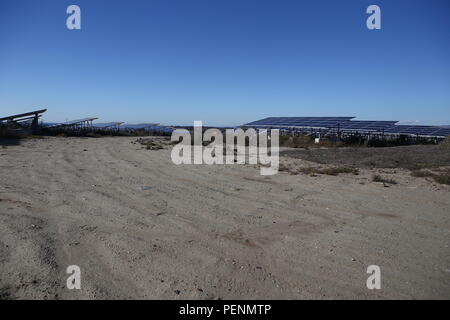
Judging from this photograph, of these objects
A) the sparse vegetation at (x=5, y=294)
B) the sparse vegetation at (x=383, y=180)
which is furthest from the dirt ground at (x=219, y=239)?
the sparse vegetation at (x=383, y=180)

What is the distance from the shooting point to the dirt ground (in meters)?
2.45

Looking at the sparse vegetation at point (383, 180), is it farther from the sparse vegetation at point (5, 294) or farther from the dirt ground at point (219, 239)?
the sparse vegetation at point (5, 294)

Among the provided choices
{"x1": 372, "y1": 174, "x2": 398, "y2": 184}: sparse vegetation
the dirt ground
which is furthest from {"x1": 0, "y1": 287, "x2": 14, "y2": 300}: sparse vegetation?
{"x1": 372, "y1": 174, "x2": 398, "y2": 184}: sparse vegetation

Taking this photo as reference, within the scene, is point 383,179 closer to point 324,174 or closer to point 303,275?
point 324,174

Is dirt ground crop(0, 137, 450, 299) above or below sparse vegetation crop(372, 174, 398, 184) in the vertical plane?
below

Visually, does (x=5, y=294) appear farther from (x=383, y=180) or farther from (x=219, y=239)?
(x=383, y=180)

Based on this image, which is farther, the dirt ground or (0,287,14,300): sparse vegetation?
the dirt ground

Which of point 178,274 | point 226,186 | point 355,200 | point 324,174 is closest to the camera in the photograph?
point 178,274

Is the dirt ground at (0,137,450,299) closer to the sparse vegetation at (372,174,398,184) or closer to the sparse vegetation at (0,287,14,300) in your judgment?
the sparse vegetation at (0,287,14,300)

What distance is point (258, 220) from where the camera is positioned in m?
4.09

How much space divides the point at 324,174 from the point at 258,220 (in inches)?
161

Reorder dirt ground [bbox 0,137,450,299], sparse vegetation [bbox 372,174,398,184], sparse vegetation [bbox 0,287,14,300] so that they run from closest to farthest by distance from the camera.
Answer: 1. sparse vegetation [bbox 0,287,14,300]
2. dirt ground [bbox 0,137,450,299]
3. sparse vegetation [bbox 372,174,398,184]

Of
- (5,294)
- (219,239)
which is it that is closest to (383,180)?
(219,239)
